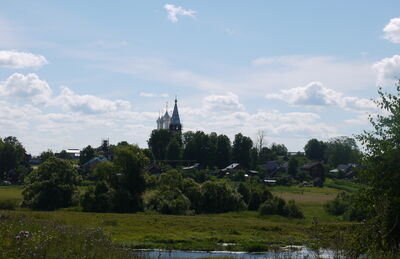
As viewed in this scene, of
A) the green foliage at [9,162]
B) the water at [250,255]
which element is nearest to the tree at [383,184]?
the water at [250,255]

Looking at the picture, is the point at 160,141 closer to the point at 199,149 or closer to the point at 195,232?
the point at 199,149

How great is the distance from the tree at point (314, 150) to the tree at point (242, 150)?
4923cm

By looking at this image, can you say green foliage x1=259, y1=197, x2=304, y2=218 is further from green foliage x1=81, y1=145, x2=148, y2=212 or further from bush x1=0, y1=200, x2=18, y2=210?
bush x1=0, y1=200, x2=18, y2=210

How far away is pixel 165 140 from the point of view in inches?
6476

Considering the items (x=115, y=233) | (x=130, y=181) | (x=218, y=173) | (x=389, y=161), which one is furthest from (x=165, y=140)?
(x=389, y=161)

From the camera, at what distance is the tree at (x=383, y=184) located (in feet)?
60.8

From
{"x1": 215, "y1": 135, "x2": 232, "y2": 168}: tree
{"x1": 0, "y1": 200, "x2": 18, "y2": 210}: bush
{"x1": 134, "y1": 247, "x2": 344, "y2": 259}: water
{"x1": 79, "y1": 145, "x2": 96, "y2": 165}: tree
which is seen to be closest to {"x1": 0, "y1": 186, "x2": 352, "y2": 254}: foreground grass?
{"x1": 134, "y1": 247, "x2": 344, "y2": 259}: water

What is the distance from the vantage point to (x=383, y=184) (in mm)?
20172

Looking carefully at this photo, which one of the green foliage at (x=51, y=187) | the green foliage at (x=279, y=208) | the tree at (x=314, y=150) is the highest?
the tree at (x=314, y=150)

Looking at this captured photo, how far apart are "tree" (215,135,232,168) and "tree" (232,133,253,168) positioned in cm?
187

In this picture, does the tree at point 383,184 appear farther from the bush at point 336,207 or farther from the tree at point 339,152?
the tree at point 339,152

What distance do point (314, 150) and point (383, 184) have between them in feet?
586

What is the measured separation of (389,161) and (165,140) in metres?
145

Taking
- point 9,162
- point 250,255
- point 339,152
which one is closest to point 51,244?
point 250,255
